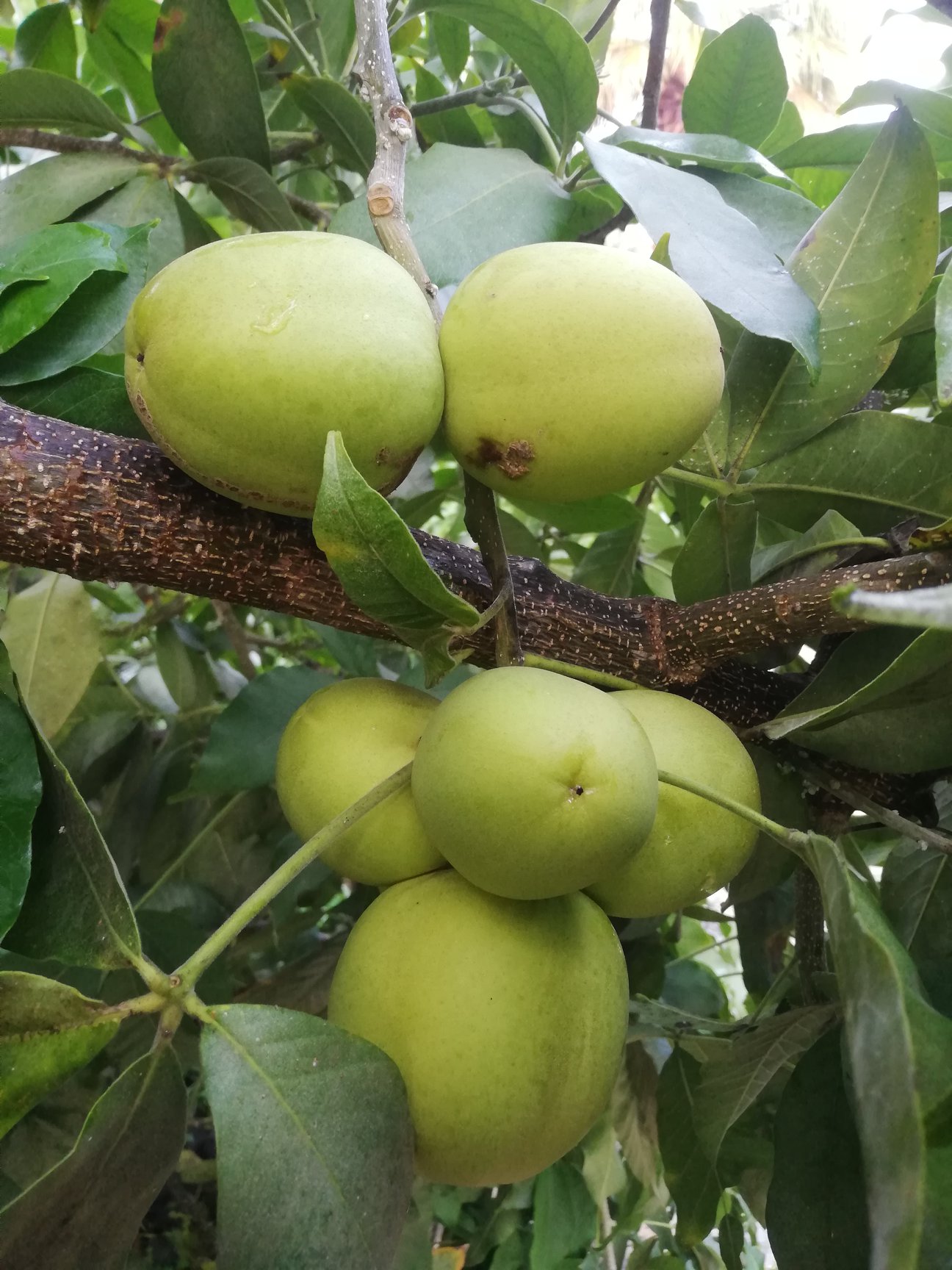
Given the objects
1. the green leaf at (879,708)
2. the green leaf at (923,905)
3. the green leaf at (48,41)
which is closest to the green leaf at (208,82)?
the green leaf at (48,41)

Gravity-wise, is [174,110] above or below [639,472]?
→ above

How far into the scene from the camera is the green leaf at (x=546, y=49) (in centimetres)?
63

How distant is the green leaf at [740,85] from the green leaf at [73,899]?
0.72m

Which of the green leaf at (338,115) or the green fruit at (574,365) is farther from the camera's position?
the green leaf at (338,115)

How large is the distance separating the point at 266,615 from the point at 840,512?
945 millimetres

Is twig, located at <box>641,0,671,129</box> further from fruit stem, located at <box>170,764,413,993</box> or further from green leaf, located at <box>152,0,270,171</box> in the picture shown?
fruit stem, located at <box>170,764,413,993</box>

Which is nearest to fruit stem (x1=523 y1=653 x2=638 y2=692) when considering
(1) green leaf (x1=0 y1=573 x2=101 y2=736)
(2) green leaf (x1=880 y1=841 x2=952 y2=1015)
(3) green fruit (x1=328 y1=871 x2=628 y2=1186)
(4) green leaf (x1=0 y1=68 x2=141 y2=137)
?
(3) green fruit (x1=328 y1=871 x2=628 y2=1186)

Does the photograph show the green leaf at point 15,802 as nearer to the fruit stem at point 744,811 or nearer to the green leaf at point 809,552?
the fruit stem at point 744,811

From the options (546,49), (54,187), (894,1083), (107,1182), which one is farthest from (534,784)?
(54,187)

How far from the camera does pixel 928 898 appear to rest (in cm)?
63

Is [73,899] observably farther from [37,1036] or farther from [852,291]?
[852,291]

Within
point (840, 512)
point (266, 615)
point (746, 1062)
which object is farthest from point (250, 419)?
point (266, 615)

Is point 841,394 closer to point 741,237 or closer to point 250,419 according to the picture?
point 741,237

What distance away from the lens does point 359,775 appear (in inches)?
19.2
